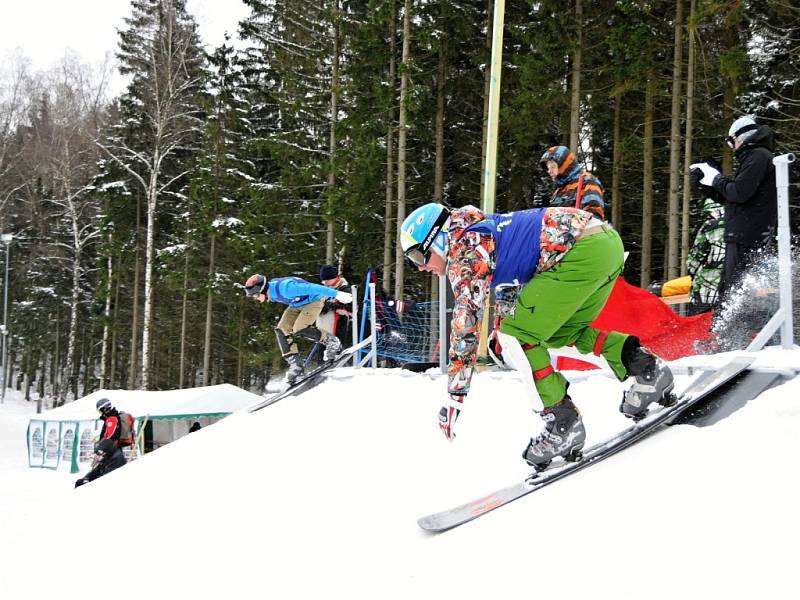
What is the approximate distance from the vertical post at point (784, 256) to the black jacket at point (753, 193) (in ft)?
2.70

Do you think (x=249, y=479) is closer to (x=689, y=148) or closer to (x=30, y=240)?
(x=689, y=148)

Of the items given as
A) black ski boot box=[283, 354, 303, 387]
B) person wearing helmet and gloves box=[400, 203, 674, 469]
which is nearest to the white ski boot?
black ski boot box=[283, 354, 303, 387]

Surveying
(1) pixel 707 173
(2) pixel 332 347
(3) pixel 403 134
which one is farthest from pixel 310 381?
(3) pixel 403 134

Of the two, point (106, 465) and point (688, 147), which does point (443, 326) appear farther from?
point (688, 147)

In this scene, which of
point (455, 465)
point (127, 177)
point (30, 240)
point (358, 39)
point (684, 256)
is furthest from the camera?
point (30, 240)

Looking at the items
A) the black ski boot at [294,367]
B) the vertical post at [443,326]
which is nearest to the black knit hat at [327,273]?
the black ski boot at [294,367]

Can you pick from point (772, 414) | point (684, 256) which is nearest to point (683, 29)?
point (684, 256)

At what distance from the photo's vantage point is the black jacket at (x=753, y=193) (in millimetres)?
4969

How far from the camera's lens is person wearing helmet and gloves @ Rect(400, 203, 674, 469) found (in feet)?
11.2

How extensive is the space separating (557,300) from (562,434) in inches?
25.6

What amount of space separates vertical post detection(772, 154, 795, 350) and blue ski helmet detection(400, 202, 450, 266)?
2.01 m

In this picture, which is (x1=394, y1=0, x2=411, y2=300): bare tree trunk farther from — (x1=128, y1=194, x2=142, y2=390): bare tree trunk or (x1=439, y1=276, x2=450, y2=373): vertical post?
(x1=128, y1=194, x2=142, y2=390): bare tree trunk

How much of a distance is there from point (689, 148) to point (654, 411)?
1010 cm

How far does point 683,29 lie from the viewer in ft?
42.1
